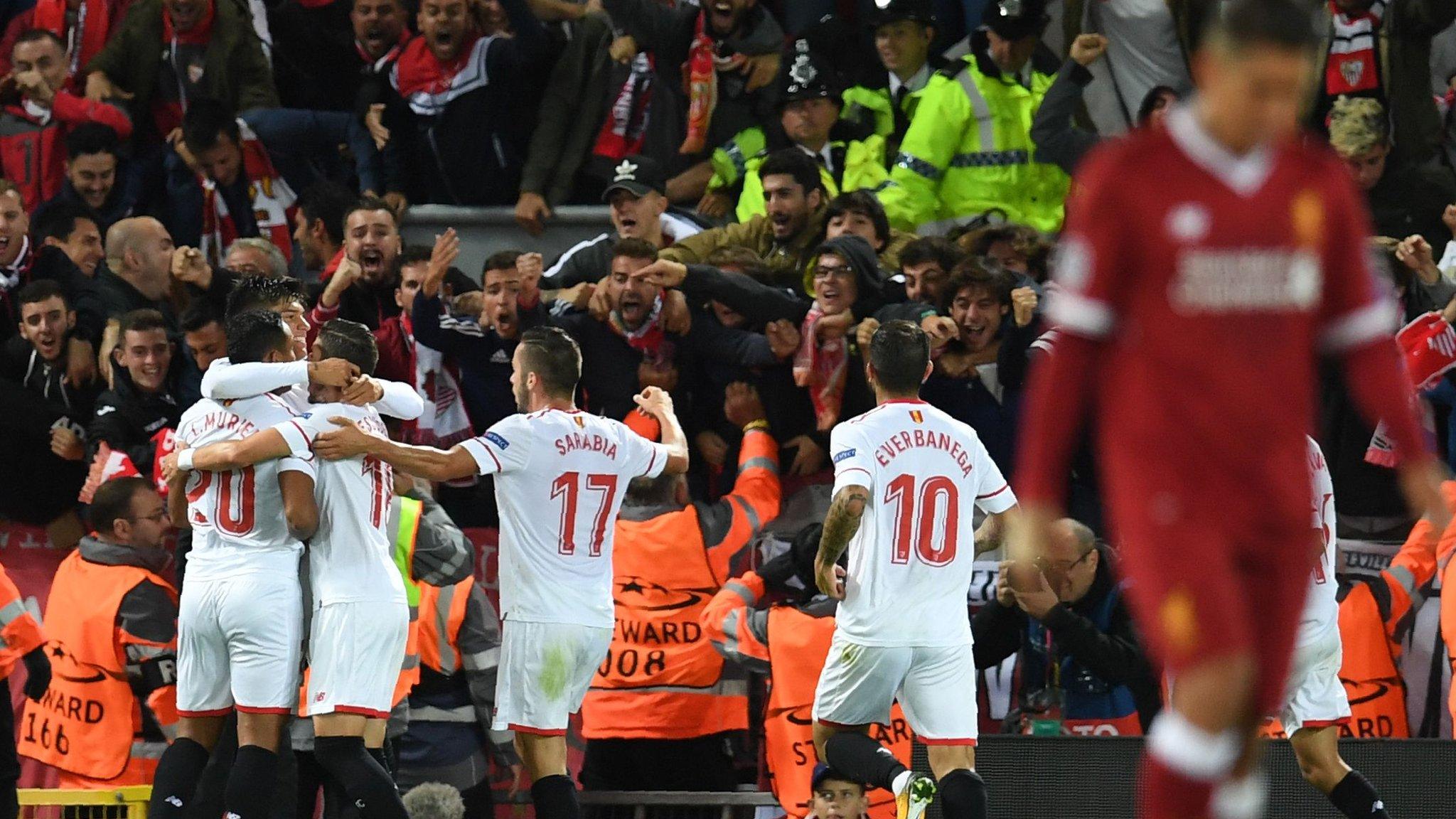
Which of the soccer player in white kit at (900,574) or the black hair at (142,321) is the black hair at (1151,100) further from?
the black hair at (142,321)

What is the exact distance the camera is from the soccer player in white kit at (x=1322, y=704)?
770cm

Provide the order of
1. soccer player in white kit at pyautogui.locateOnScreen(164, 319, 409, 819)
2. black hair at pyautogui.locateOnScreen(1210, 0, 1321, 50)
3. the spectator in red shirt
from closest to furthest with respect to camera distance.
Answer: black hair at pyautogui.locateOnScreen(1210, 0, 1321, 50) → soccer player in white kit at pyautogui.locateOnScreen(164, 319, 409, 819) → the spectator in red shirt

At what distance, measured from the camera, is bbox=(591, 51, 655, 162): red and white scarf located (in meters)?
11.9

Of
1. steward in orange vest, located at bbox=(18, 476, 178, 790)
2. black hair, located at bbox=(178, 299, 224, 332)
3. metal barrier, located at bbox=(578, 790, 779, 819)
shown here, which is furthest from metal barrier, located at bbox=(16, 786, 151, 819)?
black hair, located at bbox=(178, 299, 224, 332)

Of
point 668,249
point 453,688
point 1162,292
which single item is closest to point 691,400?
point 668,249

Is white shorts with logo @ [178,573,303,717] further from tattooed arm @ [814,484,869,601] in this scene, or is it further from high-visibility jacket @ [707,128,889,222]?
high-visibility jacket @ [707,128,889,222]

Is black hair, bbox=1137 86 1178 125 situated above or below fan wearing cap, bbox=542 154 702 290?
above

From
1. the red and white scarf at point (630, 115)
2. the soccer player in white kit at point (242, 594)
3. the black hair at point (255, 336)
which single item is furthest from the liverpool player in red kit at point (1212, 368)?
the red and white scarf at point (630, 115)

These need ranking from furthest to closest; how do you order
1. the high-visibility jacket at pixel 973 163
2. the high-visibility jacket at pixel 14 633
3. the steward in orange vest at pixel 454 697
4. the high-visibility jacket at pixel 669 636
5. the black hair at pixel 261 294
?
the high-visibility jacket at pixel 973 163
the high-visibility jacket at pixel 669 636
the steward in orange vest at pixel 454 697
the black hair at pixel 261 294
the high-visibility jacket at pixel 14 633

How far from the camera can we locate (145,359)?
33.2 ft

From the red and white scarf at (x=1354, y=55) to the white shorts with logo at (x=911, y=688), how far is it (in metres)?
4.79

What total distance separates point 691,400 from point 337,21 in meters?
4.25

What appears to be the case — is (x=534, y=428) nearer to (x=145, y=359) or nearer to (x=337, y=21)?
(x=145, y=359)

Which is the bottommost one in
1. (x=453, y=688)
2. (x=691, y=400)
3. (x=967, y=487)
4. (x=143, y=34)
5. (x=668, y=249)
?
(x=453, y=688)
